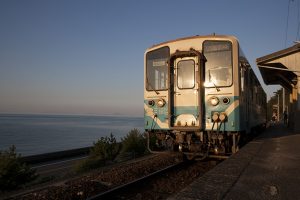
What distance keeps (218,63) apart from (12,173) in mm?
7068

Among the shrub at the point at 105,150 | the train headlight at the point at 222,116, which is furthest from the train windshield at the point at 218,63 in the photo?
the shrub at the point at 105,150

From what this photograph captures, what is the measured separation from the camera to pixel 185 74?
389 inches

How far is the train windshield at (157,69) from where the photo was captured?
10195 millimetres

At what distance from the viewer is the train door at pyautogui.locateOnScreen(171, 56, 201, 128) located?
31.4 feet

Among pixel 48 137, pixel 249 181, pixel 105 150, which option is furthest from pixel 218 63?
pixel 48 137

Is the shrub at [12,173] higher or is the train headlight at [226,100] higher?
the train headlight at [226,100]

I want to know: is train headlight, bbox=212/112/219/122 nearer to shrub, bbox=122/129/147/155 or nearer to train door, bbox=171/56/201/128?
train door, bbox=171/56/201/128

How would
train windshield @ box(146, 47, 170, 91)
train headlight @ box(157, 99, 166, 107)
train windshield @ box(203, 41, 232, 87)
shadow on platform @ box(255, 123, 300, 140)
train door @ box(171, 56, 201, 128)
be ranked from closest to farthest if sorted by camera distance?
train windshield @ box(203, 41, 232, 87) → train door @ box(171, 56, 201, 128) → train headlight @ box(157, 99, 166, 107) → train windshield @ box(146, 47, 170, 91) → shadow on platform @ box(255, 123, 300, 140)

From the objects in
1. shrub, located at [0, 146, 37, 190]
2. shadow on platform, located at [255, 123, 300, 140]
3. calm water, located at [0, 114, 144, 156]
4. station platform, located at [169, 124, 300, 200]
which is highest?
shadow on platform, located at [255, 123, 300, 140]

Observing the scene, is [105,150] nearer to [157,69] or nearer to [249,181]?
A: [157,69]

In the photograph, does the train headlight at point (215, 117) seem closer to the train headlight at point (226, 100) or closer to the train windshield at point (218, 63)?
the train headlight at point (226, 100)

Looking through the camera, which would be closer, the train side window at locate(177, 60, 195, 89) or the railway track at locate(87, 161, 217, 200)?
the railway track at locate(87, 161, 217, 200)

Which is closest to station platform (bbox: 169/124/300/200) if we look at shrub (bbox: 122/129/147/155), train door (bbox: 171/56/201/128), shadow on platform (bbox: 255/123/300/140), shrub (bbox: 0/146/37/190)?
train door (bbox: 171/56/201/128)

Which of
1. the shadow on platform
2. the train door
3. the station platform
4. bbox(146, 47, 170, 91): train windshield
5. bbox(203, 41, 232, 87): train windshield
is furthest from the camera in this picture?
the shadow on platform
